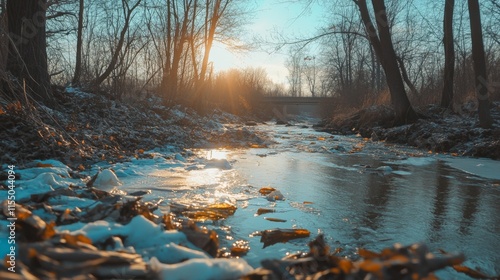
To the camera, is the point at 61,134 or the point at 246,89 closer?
the point at 61,134

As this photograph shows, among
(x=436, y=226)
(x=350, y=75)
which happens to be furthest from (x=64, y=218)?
(x=350, y=75)

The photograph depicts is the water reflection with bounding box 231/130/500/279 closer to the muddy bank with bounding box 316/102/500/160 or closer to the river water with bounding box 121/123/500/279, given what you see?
the river water with bounding box 121/123/500/279

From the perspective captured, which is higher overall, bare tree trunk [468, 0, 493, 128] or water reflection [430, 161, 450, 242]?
bare tree trunk [468, 0, 493, 128]

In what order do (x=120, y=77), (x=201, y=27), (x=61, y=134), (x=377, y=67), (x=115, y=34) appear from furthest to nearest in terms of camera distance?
(x=377, y=67) < (x=201, y=27) < (x=115, y=34) < (x=120, y=77) < (x=61, y=134)

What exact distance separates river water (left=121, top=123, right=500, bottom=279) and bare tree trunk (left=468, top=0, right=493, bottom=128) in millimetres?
2861

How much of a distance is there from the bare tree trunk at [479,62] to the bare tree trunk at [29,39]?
8623 mm

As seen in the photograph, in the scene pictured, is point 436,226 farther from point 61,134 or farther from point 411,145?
point 411,145

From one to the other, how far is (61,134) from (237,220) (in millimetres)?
3345

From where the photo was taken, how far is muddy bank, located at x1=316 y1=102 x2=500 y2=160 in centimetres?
713

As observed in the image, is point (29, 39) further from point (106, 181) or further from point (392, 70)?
point (392, 70)

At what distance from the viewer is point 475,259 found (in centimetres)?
186

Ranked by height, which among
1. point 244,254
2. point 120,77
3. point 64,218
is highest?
point 120,77

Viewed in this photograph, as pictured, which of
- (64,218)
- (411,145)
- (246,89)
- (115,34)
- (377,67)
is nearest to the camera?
(64,218)

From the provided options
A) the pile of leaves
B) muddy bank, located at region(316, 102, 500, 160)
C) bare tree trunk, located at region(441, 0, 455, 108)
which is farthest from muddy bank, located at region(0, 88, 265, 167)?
bare tree trunk, located at region(441, 0, 455, 108)
